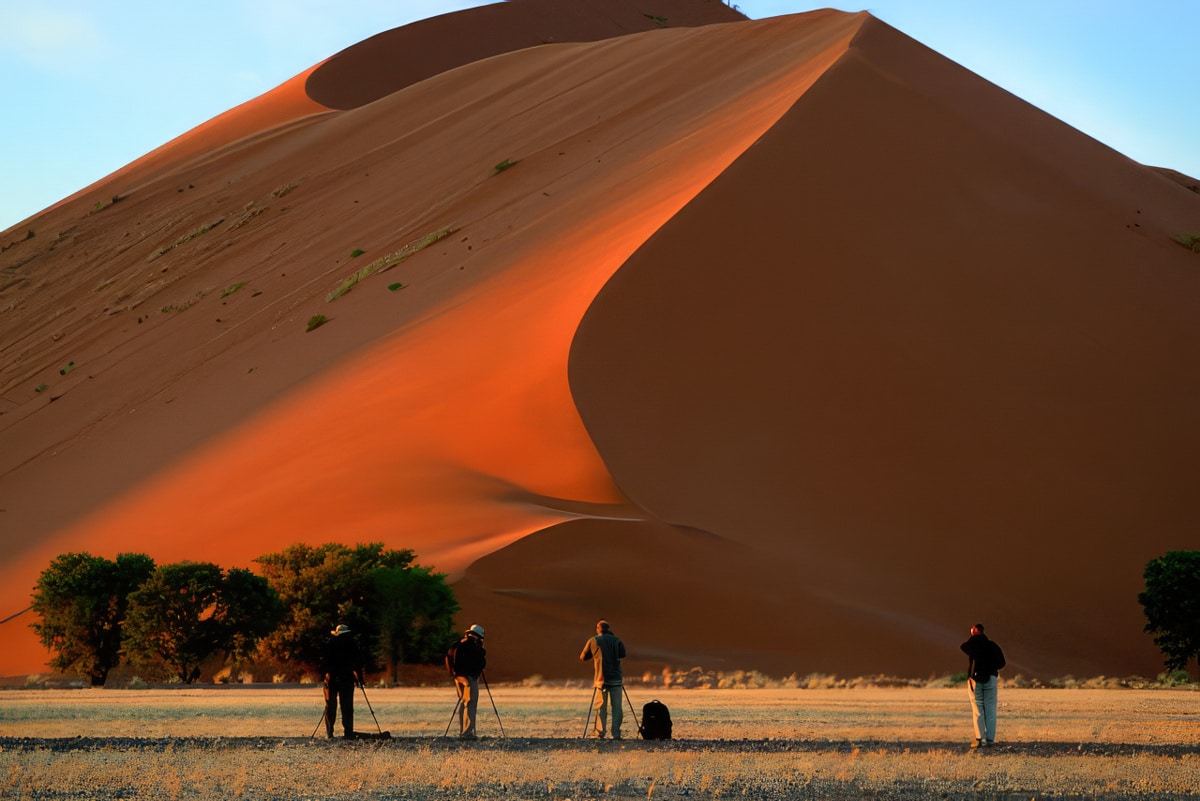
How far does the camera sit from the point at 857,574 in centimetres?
2644

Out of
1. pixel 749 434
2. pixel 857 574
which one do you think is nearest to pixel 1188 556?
pixel 857 574

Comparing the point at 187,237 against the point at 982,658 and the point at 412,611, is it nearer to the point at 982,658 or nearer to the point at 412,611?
the point at 412,611

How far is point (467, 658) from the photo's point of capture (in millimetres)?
13836

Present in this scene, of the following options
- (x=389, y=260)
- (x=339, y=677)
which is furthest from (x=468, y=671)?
(x=389, y=260)

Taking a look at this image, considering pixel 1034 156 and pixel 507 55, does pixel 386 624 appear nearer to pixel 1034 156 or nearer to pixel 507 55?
pixel 1034 156

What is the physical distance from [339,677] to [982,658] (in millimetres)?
5408

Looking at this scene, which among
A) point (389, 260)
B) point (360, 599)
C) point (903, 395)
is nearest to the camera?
point (360, 599)

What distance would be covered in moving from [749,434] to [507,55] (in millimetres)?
33188

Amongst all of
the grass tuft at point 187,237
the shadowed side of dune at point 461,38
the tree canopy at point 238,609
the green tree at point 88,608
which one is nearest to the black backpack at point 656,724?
the tree canopy at point 238,609

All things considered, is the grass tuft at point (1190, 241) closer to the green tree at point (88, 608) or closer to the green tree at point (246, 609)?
the green tree at point (246, 609)

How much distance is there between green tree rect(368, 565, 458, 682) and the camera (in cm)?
2312

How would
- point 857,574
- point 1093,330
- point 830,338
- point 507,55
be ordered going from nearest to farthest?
1. point 857,574
2. point 830,338
3. point 1093,330
4. point 507,55

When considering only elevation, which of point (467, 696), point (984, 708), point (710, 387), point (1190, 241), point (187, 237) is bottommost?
point (984, 708)

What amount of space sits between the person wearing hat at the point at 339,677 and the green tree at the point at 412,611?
967 centimetres
